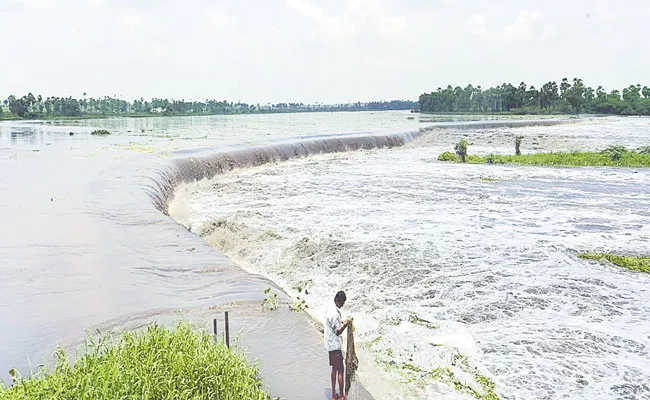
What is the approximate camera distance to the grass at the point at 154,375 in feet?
17.8

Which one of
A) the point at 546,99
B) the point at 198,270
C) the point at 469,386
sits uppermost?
the point at 546,99

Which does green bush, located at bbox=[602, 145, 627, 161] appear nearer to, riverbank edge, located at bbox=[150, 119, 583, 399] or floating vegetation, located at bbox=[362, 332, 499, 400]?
riverbank edge, located at bbox=[150, 119, 583, 399]

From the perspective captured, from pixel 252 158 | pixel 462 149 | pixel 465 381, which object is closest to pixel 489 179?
pixel 462 149

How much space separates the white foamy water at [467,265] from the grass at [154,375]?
236 centimetres

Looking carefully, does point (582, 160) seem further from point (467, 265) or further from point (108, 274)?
point (108, 274)

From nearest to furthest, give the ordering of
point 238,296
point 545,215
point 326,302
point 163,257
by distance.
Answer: point 238,296
point 326,302
point 163,257
point 545,215

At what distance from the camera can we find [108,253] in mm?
12281

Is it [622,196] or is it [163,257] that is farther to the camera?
[622,196]

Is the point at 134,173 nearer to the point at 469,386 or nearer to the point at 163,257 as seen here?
the point at 163,257

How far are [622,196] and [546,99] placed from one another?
11307 centimetres

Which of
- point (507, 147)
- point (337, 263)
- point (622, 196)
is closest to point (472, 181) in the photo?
point (622, 196)

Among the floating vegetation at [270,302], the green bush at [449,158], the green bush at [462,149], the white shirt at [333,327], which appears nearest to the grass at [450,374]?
the floating vegetation at [270,302]

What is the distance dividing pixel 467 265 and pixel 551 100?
4928 inches

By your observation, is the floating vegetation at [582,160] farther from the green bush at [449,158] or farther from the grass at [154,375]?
the grass at [154,375]
